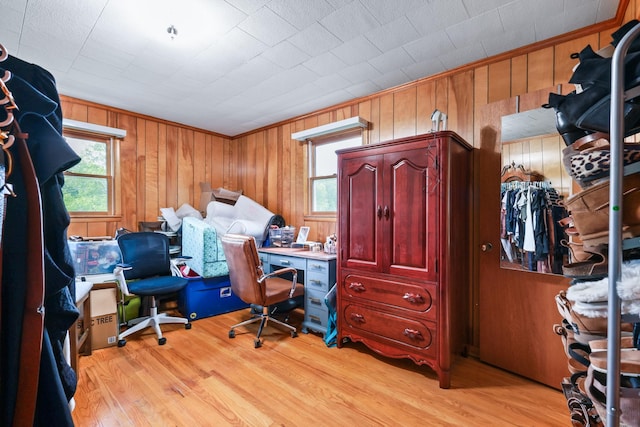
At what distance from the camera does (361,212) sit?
2453mm

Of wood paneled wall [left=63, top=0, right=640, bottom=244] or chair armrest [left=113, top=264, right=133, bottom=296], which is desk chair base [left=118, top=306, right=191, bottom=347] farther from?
wood paneled wall [left=63, top=0, right=640, bottom=244]

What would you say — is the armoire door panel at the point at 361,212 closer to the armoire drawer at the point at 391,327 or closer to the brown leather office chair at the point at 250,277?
the armoire drawer at the point at 391,327

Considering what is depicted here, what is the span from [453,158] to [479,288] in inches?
44.8

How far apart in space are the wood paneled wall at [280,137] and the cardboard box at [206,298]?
1235 mm

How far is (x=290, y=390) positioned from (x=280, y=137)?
10.5ft

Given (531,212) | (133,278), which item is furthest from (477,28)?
(133,278)

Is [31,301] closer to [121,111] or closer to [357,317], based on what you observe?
[357,317]

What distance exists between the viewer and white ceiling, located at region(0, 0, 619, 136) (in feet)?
6.03

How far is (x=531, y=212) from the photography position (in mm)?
2113

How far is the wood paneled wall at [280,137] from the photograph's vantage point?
2287 mm

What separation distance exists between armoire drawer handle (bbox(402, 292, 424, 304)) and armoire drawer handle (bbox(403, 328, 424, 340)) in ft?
0.71

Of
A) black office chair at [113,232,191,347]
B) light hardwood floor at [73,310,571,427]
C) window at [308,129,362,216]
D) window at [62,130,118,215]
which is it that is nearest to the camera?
light hardwood floor at [73,310,571,427]

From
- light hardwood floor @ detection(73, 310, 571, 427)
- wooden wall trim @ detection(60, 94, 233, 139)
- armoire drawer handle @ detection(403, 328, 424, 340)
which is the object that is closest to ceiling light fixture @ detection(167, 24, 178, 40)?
wooden wall trim @ detection(60, 94, 233, 139)

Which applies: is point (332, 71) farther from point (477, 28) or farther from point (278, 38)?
point (477, 28)
